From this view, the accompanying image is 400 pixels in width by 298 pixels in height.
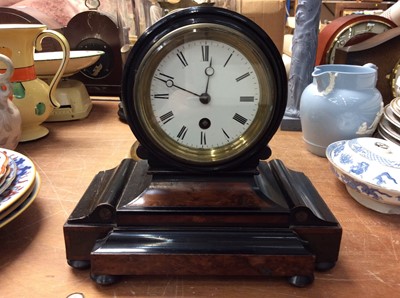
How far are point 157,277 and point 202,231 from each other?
9 cm

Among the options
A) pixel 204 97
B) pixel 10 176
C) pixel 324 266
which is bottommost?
pixel 324 266

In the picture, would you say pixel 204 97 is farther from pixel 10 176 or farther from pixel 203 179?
pixel 10 176

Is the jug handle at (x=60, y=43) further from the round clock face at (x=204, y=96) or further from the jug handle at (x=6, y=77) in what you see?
the round clock face at (x=204, y=96)

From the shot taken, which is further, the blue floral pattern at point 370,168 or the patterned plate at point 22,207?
the blue floral pattern at point 370,168

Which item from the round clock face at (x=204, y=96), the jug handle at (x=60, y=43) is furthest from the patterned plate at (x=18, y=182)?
the jug handle at (x=60, y=43)

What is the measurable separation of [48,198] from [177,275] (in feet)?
1.08

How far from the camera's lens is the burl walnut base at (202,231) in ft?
1.71

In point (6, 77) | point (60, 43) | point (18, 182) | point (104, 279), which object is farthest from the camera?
point (60, 43)

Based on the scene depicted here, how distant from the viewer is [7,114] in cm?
84

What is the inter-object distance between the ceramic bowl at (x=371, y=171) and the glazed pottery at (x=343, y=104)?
0.40 ft

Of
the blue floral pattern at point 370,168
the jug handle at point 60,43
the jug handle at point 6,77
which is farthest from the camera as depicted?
the jug handle at point 60,43

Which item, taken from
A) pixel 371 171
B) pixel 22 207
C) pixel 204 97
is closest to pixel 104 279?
pixel 22 207

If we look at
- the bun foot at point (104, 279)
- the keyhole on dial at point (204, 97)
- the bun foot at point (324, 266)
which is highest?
the keyhole on dial at point (204, 97)

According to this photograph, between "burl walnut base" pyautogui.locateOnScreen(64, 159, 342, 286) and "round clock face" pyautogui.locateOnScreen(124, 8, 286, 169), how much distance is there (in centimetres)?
5
